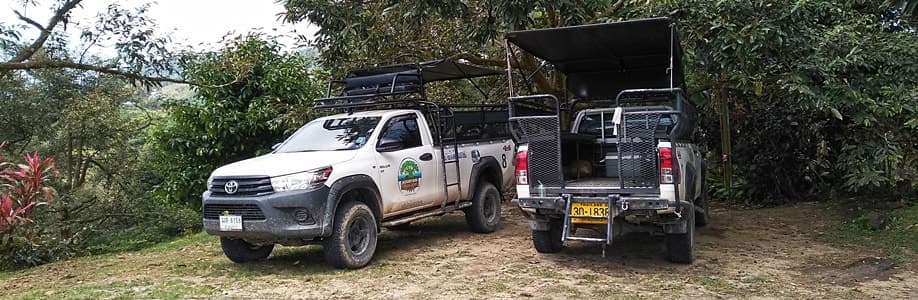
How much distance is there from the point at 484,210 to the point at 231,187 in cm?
341

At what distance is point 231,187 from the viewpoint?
631 centimetres

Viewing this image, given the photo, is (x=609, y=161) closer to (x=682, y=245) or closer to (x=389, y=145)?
(x=682, y=245)

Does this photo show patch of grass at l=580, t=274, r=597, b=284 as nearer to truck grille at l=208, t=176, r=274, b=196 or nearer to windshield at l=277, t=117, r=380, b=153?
windshield at l=277, t=117, r=380, b=153

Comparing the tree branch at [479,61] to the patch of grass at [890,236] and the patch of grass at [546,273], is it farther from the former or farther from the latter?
the patch of grass at [890,236]

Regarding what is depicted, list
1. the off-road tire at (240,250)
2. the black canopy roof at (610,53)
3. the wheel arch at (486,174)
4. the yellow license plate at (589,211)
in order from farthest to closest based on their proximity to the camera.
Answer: the wheel arch at (486,174) < the black canopy roof at (610,53) < the off-road tire at (240,250) < the yellow license plate at (589,211)

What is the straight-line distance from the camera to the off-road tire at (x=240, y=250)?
693 cm

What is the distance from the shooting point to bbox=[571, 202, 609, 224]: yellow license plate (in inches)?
237

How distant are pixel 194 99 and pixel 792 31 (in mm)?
8605

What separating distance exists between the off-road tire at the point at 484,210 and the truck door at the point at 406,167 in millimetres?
729

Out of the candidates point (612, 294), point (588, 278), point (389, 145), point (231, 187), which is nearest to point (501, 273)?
point (588, 278)

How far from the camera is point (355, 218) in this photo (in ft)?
21.6

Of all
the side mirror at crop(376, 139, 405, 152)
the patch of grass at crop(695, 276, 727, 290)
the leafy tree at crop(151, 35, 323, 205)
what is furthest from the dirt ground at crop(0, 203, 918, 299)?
the leafy tree at crop(151, 35, 323, 205)

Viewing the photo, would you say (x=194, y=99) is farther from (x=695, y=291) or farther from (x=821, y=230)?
(x=821, y=230)

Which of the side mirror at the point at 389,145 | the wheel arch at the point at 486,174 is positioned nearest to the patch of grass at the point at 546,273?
the side mirror at the point at 389,145
